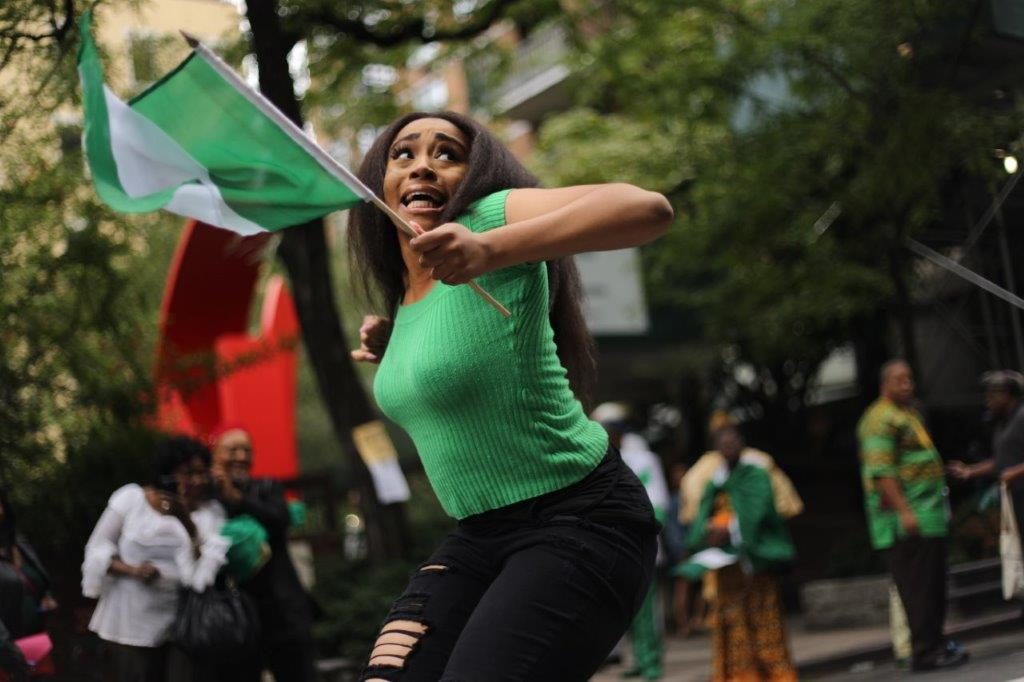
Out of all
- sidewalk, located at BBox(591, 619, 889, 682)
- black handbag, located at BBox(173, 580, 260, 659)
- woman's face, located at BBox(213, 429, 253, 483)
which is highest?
woman's face, located at BBox(213, 429, 253, 483)

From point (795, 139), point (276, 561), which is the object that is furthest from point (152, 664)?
point (795, 139)

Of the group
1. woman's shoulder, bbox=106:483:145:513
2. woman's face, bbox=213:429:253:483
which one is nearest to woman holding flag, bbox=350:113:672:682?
woman's shoulder, bbox=106:483:145:513

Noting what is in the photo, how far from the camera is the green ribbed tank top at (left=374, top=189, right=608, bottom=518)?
320 centimetres

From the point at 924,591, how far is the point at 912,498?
22.2 inches

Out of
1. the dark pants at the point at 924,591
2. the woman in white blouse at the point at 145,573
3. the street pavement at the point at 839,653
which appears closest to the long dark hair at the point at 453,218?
the street pavement at the point at 839,653

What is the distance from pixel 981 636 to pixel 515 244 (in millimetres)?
8843

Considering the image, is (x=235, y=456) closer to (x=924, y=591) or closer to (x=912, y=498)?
(x=912, y=498)

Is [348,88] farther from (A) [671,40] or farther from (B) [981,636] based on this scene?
(B) [981,636]

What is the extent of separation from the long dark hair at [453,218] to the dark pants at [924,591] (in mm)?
5719

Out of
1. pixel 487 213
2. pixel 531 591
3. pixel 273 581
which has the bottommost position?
pixel 273 581

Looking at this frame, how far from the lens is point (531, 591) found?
305 cm

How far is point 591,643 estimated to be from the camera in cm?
313

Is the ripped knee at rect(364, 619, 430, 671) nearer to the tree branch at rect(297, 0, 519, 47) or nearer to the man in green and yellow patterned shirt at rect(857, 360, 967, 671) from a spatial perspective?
the man in green and yellow patterned shirt at rect(857, 360, 967, 671)

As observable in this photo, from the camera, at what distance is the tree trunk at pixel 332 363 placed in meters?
11.4
